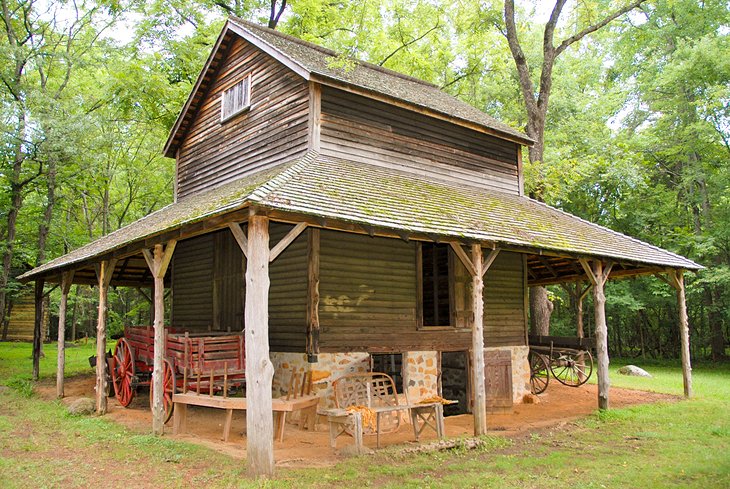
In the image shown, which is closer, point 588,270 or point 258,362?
point 258,362

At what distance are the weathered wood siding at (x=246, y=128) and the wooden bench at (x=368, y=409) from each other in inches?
189

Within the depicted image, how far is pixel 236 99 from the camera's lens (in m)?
13.9

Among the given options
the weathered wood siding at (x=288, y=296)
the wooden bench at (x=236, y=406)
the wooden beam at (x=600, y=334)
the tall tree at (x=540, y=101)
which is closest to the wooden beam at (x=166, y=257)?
the wooden bench at (x=236, y=406)

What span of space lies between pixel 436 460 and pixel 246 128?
873 centimetres

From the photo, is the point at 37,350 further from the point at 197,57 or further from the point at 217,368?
the point at 197,57

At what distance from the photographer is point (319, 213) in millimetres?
7609

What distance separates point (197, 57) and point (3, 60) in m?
6.85

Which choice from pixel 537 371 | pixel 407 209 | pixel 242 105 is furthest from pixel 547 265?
pixel 242 105

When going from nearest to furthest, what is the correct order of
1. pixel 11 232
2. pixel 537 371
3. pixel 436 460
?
pixel 436 460 → pixel 537 371 → pixel 11 232

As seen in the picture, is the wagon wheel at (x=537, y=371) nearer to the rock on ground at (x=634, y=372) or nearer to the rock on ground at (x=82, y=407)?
the rock on ground at (x=634, y=372)

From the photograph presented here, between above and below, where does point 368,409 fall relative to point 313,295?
below

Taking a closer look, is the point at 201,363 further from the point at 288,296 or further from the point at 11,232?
the point at 11,232

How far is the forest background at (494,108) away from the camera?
20.3 m

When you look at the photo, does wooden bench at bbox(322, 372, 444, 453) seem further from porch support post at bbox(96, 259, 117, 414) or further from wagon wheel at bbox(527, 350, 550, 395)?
porch support post at bbox(96, 259, 117, 414)
